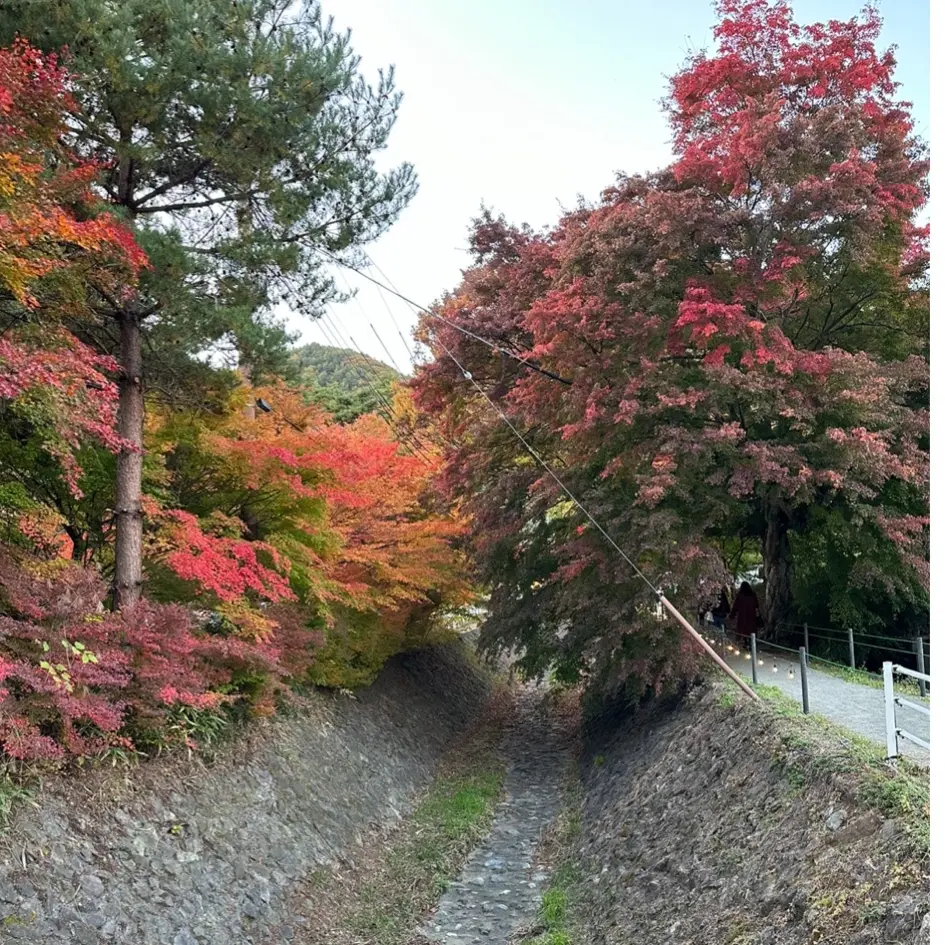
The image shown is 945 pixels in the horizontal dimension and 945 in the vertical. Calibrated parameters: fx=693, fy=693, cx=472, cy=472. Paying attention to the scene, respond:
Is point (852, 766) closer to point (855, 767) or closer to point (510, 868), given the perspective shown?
point (855, 767)

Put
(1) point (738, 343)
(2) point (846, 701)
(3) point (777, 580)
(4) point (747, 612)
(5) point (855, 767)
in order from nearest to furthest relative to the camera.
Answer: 1. (5) point (855, 767)
2. (2) point (846, 701)
3. (1) point (738, 343)
4. (3) point (777, 580)
5. (4) point (747, 612)

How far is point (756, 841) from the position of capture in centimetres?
614

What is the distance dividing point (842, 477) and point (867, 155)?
5329 millimetres

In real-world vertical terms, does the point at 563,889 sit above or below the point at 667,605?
below

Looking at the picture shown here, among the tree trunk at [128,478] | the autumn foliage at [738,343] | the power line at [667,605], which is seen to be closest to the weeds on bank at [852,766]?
the power line at [667,605]

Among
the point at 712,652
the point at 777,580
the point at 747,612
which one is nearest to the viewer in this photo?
the point at 712,652

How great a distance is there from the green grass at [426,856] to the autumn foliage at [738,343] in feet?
9.72

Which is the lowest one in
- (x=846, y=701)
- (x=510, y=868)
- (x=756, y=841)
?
(x=510, y=868)

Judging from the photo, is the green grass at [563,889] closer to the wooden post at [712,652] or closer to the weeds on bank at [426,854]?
the weeds on bank at [426,854]

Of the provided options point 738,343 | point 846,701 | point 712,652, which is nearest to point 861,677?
point 846,701

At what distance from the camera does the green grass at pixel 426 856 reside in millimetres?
7871

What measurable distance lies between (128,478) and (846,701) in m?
9.68

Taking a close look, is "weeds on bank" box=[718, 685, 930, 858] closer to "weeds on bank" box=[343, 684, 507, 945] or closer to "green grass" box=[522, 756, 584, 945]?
"green grass" box=[522, 756, 584, 945]

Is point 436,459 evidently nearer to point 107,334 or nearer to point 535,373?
point 535,373
